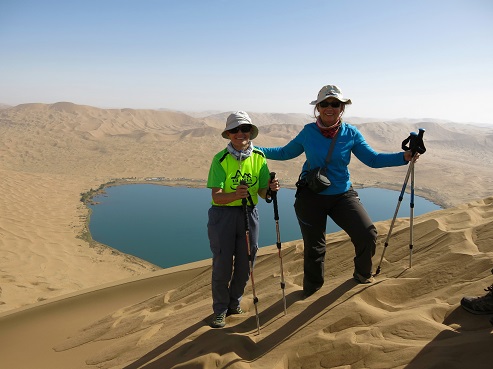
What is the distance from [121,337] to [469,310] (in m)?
3.90

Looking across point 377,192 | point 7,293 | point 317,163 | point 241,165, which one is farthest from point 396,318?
point 377,192

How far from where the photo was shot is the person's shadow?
298cm

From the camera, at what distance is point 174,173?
4909 cm

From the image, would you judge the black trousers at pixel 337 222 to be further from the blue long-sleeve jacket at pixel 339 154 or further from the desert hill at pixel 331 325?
the desert hill at pixel 331 325

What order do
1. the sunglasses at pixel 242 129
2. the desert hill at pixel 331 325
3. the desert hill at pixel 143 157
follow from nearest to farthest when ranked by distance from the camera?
the desert hill at pixel 331 325
the sunglasses at pixel 242 129
the desert hill at pixel 143 157

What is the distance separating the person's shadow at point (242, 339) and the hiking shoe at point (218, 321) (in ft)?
0.28

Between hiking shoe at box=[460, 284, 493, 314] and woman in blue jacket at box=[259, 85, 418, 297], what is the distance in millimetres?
939

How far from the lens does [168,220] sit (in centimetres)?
2791

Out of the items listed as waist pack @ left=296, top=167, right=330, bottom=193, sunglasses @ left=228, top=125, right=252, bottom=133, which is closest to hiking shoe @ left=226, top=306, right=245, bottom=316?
waist pack @ left=296, top=167, right=330, bottom=193

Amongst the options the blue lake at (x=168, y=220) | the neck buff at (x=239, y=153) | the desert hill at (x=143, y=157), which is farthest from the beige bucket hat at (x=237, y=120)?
the desert hill at (x=143, y=157)

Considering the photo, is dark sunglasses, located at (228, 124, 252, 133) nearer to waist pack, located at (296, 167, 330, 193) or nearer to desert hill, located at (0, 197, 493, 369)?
waist pack, located at (296, 167, 330, 193)

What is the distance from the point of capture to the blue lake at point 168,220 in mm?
21000

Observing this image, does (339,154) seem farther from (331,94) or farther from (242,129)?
(242,129)

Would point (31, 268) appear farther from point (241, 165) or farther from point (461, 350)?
point (461, 350)
